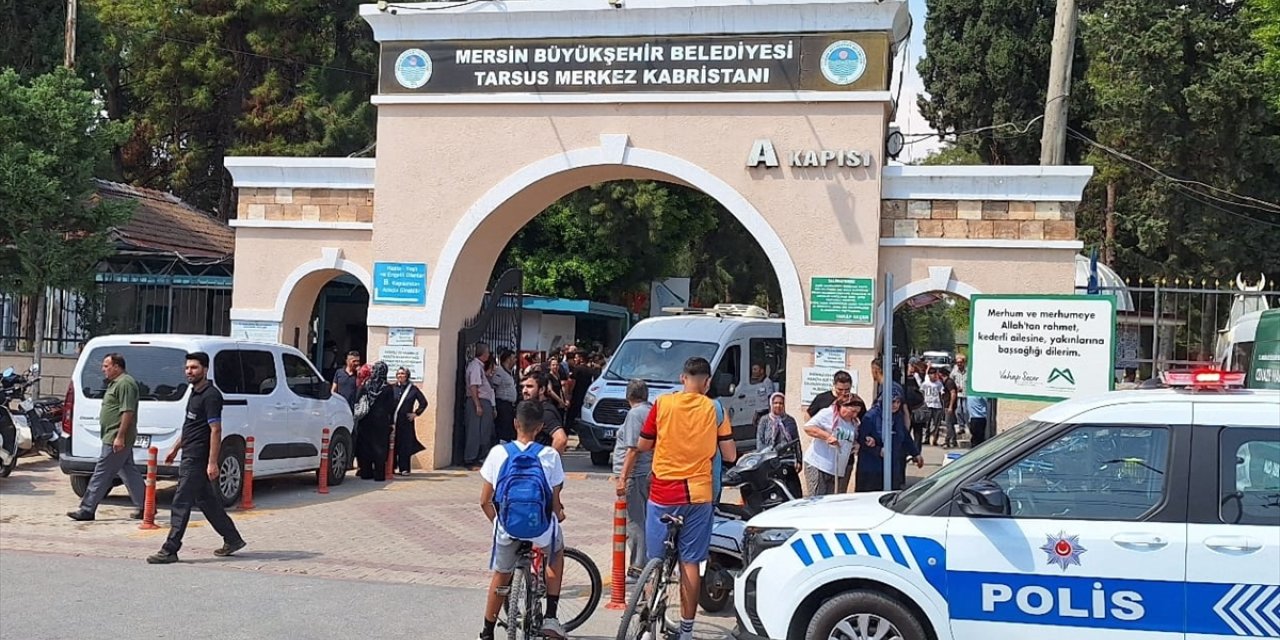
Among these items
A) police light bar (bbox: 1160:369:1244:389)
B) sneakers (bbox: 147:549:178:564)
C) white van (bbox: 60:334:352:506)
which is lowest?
sneakers (bbox: 147:549:178:564)

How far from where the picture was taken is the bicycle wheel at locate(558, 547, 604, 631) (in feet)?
26.7

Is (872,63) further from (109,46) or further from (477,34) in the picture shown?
(109,46)

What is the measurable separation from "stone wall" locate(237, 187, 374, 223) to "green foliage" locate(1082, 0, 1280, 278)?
1654 centimetres

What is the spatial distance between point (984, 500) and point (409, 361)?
11.6m

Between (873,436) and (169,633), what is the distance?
6.37 m

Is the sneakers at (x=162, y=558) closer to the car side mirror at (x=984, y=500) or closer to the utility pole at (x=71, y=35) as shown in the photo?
the car side mirror at (x=984, y=500)

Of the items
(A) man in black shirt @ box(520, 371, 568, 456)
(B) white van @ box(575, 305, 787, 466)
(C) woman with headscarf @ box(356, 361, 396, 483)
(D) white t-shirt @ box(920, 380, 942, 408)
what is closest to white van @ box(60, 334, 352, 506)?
(C) woman with headscarf @ box(356, 361, 396, 483)

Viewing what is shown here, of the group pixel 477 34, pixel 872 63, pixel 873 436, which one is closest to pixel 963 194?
pixel 872 63

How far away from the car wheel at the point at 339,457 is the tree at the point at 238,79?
58.3 ft

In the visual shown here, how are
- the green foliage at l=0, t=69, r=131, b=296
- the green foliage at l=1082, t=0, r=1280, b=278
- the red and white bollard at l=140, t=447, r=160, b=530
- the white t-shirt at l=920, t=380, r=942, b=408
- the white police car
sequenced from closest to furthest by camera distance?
the white police car → the red and white bollard at l=140, t=447, r=160, b=530 → the green foliage at l=0, t=69, r=131, b=296 → the white t-shirt at l=920, t=380, r=942, b=408 → the green foliage at l=1082, t=0, r=1280, b=278

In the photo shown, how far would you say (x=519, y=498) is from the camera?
22.0ft

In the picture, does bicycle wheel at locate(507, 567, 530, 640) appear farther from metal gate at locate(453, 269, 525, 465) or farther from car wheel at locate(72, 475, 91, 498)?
metal gate at locate(453, 269, 525, 465)

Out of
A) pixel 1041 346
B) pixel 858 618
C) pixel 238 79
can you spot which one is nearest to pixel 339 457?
pixel 1041 346

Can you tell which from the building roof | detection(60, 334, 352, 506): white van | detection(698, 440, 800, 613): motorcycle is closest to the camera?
detection(698, 440, 800, 613): motorcycle
